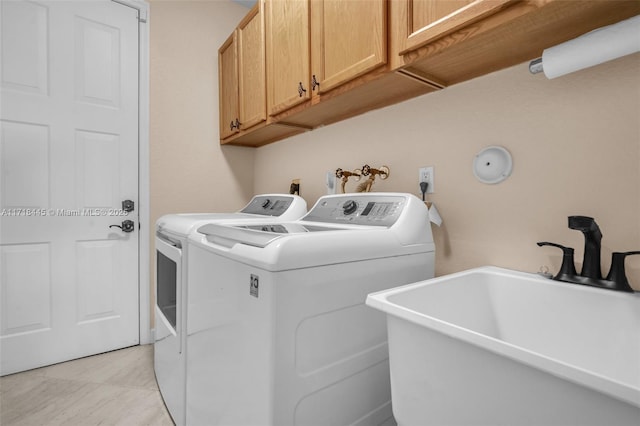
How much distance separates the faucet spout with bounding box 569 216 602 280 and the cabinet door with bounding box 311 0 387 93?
0.77 meters

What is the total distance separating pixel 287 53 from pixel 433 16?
0.84 meters

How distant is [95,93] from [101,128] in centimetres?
23

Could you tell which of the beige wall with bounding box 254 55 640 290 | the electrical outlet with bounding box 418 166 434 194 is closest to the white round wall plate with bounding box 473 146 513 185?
the beige wall with bounding box 254 55 640 290

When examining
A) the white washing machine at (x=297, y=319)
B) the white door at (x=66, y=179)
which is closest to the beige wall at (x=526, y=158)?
the white washing machine at (x=297, y=319)

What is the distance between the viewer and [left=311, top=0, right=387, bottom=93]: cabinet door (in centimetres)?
108

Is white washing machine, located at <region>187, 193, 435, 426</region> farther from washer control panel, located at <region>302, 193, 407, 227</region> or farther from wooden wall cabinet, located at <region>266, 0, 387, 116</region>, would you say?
wooden wall cabinet, located at <region>266, 0, 387, 116</region>

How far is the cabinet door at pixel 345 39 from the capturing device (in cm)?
108

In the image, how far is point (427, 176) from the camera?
1326 mm

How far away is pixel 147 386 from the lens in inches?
68.1

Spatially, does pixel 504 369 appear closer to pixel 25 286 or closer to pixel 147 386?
pixel 147 386

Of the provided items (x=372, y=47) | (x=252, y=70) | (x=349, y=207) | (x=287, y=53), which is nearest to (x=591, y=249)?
(x=349, y=207)

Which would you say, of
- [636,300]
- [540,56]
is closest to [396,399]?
[636,300]

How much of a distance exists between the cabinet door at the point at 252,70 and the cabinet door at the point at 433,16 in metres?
0.97

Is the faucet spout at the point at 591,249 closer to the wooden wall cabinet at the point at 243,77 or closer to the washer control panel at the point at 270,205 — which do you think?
the washer control panel at the point at 270,205
